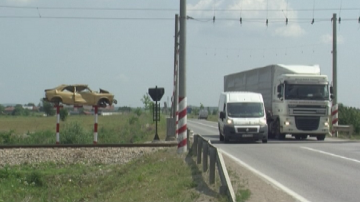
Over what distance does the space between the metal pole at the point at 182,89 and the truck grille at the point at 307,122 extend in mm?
12215

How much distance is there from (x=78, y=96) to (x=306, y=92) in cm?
1173

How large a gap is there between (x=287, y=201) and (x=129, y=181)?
270 inches

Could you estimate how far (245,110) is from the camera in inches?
1136

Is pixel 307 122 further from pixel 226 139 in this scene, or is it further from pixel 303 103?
pixel 226 139

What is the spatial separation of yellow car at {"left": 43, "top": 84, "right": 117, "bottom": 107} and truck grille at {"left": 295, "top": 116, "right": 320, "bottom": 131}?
9.68m

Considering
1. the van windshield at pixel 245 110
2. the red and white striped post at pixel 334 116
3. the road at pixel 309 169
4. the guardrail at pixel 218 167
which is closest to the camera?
the guardrail at pixel 218 167

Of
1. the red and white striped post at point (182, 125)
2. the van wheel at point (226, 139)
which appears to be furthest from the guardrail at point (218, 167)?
the van wheel at point (226, 139)

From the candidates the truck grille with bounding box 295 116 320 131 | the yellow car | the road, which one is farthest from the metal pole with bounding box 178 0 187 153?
the truck grille with bounding box 295 116 320 131

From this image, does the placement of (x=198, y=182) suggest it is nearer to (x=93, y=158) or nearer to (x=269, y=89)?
(x=93, y=158)

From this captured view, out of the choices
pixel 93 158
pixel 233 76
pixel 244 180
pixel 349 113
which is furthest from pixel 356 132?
pixel 244 180

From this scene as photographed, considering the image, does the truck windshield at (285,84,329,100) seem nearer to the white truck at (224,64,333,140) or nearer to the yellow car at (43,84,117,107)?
the white truck at (224,64,333,140)

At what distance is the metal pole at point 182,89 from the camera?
778 inches

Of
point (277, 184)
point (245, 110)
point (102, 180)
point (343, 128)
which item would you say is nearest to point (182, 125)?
point (102, 180)

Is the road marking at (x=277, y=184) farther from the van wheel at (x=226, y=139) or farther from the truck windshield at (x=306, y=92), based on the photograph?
the truck windshield at (x=306, y=92)
